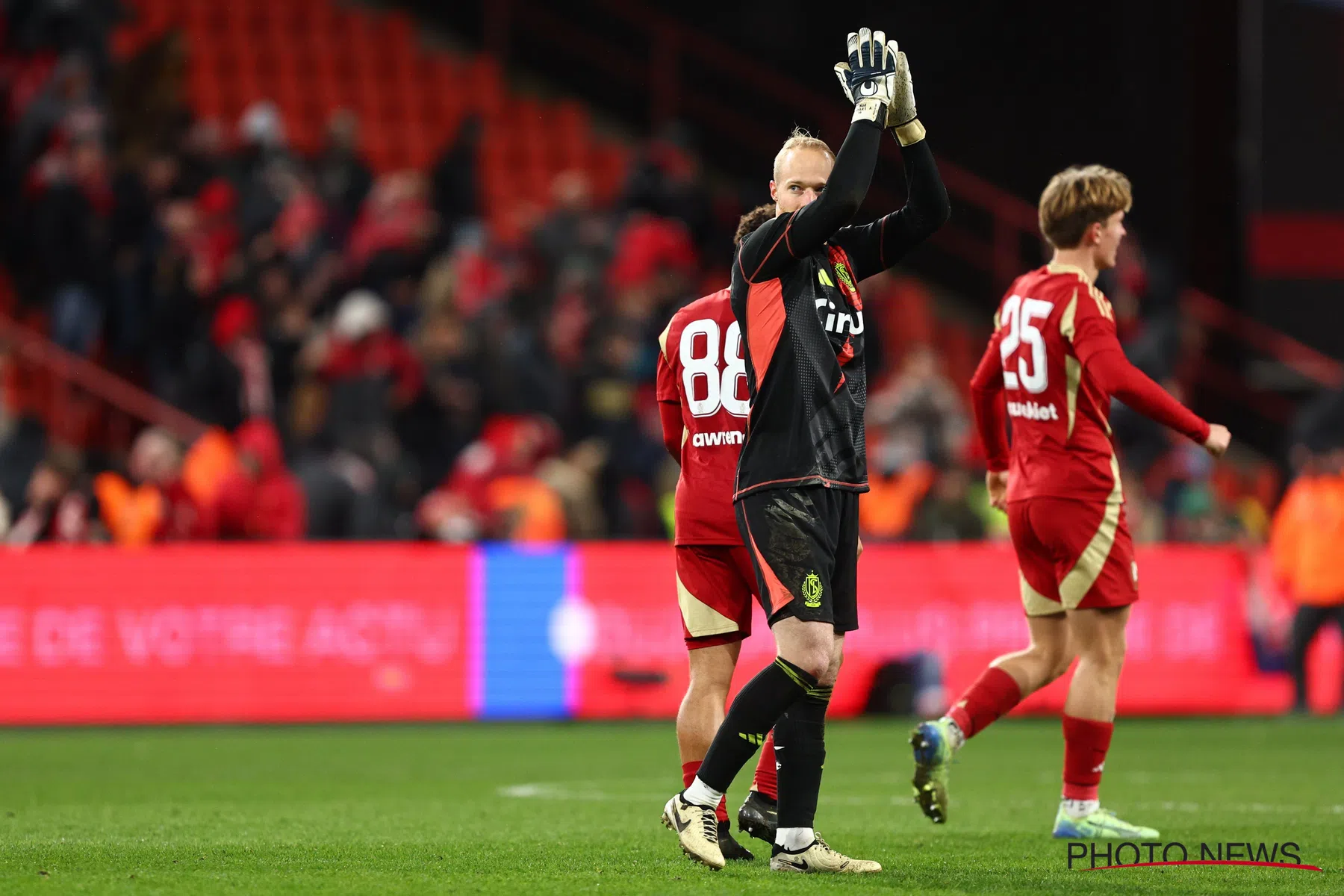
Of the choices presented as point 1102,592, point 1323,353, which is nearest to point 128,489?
point 1102,592

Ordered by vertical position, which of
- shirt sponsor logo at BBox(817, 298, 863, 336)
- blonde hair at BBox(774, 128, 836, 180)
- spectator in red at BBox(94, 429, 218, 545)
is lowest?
spectator in red at BBox(94, 429, 218, 545)

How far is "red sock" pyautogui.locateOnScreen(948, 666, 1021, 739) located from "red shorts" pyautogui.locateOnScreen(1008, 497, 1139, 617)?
382mm

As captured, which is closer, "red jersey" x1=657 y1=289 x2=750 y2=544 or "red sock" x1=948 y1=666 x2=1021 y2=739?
"red jersey" x1=657 y1=289 x2=750 y2=544

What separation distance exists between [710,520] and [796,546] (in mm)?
822

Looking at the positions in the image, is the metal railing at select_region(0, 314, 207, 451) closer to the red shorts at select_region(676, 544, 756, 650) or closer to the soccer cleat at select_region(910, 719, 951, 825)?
the red shorts at select_region(676, 544, 756, 650)

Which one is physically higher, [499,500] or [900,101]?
[900,101]

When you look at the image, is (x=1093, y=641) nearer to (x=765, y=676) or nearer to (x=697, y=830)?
(x=765, y=676)

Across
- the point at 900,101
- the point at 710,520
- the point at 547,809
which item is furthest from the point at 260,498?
the point at 900,101

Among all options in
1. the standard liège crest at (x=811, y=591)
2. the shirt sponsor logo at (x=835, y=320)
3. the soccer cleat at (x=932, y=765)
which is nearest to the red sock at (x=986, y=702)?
the soccer cleat at (x=932, y=765)

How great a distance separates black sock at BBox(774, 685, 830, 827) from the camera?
579 cm

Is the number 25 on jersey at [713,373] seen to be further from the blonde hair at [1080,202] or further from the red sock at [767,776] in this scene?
the blonde hair at [1080,202]

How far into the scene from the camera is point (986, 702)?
7.07 metres

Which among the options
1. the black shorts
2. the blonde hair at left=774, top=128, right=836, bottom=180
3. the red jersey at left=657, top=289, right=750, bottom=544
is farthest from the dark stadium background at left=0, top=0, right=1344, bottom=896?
the blonde hair at left=774, top=128, right=836, bottom=180

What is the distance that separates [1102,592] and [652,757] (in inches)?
175
